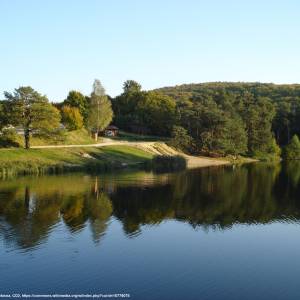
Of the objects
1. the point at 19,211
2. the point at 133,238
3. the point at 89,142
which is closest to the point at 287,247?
the point at 133,238

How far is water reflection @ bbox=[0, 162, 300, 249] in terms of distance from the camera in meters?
44.5

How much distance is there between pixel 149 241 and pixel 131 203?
17763 millimetres

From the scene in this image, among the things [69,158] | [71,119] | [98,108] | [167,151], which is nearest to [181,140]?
[167,151]

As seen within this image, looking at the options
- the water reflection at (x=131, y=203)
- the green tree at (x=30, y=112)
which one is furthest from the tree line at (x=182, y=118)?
the water reflection at (x=131, y=203)

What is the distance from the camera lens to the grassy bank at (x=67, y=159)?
84150 mm

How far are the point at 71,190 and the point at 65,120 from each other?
64613 mm

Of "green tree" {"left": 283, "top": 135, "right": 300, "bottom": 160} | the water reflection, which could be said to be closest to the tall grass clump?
the water reflection

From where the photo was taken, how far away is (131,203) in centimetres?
5688

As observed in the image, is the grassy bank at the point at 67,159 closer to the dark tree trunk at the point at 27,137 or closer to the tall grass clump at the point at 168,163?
the dark tree trunk at the point at 27,137

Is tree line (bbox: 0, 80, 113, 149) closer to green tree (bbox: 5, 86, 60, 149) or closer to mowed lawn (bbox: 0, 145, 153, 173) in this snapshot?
green tree (bbox: 5, 86, 60, 149)

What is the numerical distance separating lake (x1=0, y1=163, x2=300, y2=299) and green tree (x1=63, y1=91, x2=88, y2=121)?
78602 millimetres

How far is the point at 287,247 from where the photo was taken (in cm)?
3912

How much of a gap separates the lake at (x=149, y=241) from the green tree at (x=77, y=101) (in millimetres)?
78602

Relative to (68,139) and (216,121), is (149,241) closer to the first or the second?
(68,139)
